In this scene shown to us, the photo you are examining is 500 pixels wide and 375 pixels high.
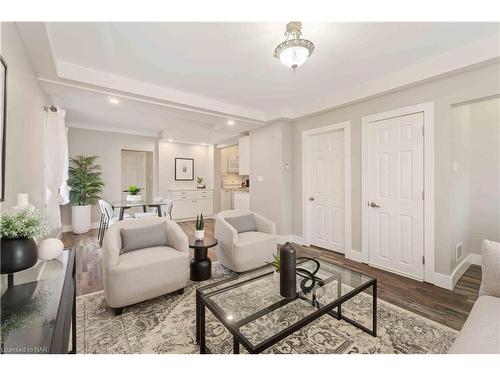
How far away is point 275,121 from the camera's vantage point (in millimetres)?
4281

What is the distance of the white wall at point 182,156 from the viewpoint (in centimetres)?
653

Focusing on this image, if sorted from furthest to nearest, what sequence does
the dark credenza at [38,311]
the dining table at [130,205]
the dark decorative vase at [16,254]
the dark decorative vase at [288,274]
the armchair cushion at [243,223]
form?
the dining table at [130,205] → the armchair cushion at [243,223] → the dark decorative vase at [288,274] → the dark decorative vase at [16,254] → the dark credenza at [38,311]

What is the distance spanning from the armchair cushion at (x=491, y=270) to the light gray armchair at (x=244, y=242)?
200 centimetres

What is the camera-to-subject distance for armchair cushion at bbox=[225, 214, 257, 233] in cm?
315

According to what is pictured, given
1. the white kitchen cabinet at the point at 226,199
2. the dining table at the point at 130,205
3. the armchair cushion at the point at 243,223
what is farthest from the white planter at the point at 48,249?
the white kitchen cabinet at the point at 226,199

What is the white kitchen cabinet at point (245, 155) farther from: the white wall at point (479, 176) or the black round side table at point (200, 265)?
the white wall at point (479, 176)

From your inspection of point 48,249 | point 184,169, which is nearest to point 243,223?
point 48,249

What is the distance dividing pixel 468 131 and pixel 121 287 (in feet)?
14.5

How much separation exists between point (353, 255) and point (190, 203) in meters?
4.78

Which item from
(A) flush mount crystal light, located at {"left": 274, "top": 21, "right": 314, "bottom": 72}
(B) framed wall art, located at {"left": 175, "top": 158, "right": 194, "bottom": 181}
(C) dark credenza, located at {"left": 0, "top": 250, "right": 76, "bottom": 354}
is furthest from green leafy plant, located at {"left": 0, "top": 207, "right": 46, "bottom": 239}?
(B) framed wall art, located at {"left": 175, "top": 158, "right": 194, "bottom": 181}

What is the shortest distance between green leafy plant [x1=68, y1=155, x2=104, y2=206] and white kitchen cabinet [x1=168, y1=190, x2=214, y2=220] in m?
1.84

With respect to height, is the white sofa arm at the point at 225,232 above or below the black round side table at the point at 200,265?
above
